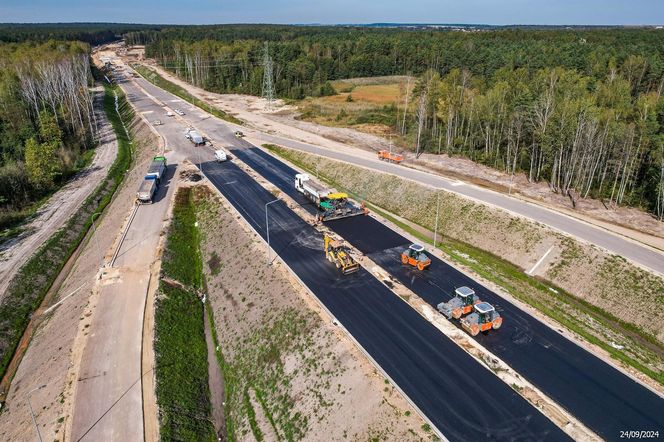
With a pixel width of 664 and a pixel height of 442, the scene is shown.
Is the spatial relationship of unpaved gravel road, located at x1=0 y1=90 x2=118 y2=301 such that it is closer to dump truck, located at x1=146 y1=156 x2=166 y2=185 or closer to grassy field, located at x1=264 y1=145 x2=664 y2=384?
dump truck, located at x1=146 y1=156 x2=166 y2=185

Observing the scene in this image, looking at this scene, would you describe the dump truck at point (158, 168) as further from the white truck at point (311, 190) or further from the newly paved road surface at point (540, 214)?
the newly paved road surface at point (540, 214)

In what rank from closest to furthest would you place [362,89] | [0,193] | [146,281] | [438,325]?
[438,325]
[146,281]
[0,193]
[362,89]

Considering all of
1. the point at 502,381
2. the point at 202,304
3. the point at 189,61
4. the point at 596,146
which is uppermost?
the point at 189,61

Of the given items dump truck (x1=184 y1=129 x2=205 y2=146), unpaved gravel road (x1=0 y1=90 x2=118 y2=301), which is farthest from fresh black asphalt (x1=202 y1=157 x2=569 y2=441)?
dump truck (x1=184 y1=129 x2=205 y2=146)

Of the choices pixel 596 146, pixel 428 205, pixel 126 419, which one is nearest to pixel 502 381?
pixel 126 419

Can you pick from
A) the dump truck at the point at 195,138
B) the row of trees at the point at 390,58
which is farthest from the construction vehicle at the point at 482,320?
the row of trees at the point at 390,58

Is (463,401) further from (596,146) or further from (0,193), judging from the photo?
(0,193)
